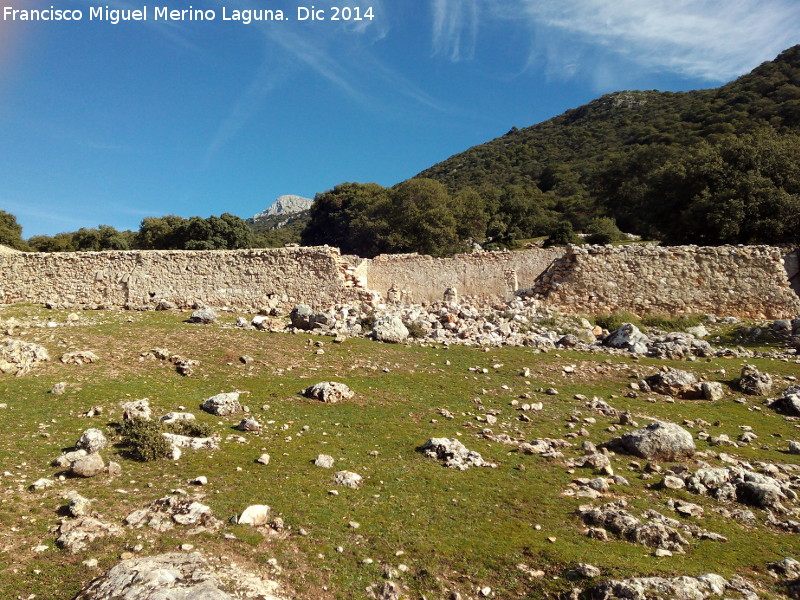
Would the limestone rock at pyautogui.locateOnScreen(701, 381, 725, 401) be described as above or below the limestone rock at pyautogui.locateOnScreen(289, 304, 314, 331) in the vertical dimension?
below

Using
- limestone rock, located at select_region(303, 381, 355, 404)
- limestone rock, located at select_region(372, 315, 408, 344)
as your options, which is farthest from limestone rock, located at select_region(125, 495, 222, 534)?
limestone rock, located at select_region(372, 315, 408, 344)

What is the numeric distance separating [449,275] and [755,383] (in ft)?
47.6

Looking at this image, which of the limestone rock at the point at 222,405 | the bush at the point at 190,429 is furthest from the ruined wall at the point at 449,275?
the bush at the point at 190,429

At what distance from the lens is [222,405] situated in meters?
9.93

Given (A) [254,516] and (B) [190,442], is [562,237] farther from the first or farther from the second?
(A) [254,516]

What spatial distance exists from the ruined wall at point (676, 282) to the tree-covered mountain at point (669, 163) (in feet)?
17.6

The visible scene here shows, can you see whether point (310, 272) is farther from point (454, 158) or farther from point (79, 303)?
point (454, 158)

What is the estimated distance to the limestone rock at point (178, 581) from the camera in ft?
14.6

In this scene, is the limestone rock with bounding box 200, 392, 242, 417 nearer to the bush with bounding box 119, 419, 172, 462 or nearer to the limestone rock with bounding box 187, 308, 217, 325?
the bush with bounding box 119, 419, 172, 462

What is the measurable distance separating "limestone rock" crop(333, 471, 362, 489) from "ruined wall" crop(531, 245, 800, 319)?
16793mm

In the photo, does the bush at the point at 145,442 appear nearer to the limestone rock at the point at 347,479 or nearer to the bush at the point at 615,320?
the limestone rock at the point at 347,479

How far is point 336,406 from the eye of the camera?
10898 millimetres

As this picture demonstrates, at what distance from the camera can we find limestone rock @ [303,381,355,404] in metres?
11.1

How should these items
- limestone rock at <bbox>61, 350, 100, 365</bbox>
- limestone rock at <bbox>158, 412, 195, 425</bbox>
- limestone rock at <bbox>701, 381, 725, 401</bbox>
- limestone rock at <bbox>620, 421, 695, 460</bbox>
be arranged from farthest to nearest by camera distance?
limestone rock at <bbox>701, 381, 725, 401</bbox>, limestone rock at <bbox>61, 350, 100, 365</bbox>, limestone rock at <bbox>620, 421, 695, 460</bbox>, limestone rock at <bbox>158, 412, 195, 425</bbox>
